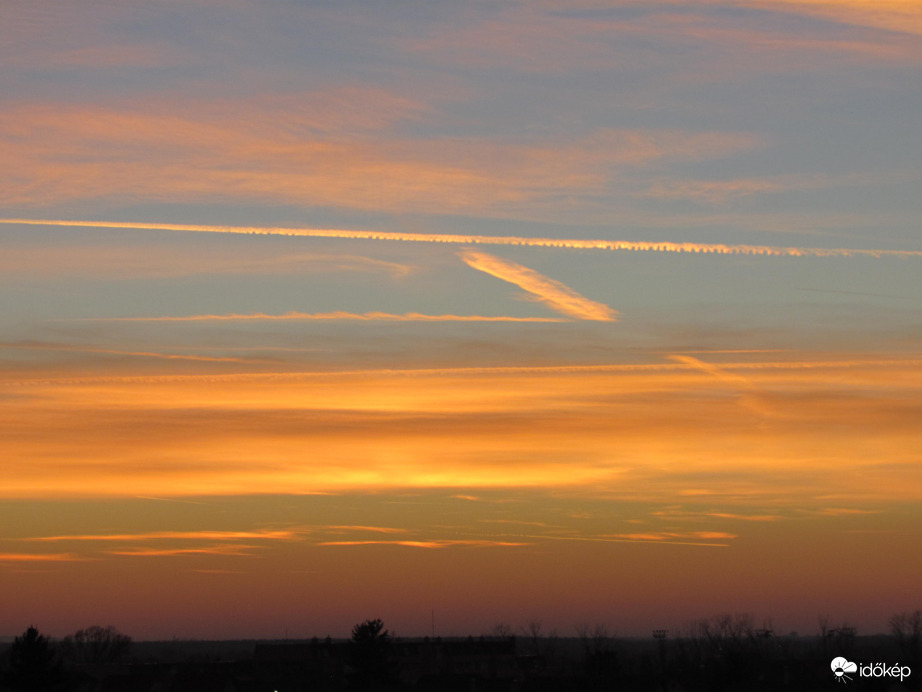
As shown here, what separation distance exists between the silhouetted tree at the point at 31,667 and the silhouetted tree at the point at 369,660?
43590mm

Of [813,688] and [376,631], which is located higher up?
[376,631]

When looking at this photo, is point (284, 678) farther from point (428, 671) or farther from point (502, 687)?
point (502, 687)

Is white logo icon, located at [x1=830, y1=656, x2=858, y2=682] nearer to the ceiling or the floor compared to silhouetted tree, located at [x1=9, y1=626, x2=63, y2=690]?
nearer to the floor

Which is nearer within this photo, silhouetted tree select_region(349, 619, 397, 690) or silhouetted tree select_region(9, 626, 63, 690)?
silhouetted tree select_region(9, 626, 63, 690)

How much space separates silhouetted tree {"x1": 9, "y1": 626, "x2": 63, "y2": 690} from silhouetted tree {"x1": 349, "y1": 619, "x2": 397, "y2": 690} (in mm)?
43590

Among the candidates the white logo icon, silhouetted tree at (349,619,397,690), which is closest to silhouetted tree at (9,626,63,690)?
silhouetted tree at (349,619,397,690)

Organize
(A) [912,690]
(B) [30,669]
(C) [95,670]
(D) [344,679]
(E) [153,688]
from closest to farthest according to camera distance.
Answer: (B) [30,669] < (A) [912,690] < (E) [153,688] < (D) [344,679] < (C) [95,670]

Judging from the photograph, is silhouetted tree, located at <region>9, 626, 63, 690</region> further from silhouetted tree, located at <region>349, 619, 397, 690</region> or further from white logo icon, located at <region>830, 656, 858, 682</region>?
white logo icon, located at <region>830, 656, 858, 682</region>

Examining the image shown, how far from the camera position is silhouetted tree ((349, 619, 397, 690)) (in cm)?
15638

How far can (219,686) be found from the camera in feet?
478

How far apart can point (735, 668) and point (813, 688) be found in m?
9.35

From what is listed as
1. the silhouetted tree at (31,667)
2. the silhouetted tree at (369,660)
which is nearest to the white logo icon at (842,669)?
the silhouetted tree at (369,660)

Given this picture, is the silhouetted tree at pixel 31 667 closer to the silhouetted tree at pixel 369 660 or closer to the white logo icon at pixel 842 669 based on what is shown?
the silhouetted tree at pixel 369 660

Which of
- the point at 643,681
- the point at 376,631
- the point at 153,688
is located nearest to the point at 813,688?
the point at 643,681
